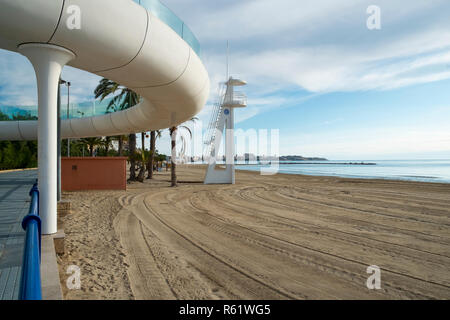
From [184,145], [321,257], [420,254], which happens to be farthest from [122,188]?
[184,145]

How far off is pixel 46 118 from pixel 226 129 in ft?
60.0

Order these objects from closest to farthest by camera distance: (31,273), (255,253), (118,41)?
1. (31,273)
2. (255,253)
3. (118,41)

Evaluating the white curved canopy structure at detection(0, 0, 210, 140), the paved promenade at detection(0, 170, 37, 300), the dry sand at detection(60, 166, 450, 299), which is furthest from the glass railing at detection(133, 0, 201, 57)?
the paved promenade at detection(0, 170, 37, 300)

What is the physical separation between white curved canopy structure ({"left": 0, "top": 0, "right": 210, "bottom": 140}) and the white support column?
288 millimetres

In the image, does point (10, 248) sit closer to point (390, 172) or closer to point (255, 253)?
point (255, 253)

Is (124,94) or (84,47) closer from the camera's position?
(84,47)

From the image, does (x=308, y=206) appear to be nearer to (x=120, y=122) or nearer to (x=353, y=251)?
(x=353, y=251)

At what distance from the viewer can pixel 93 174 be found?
58.6ft

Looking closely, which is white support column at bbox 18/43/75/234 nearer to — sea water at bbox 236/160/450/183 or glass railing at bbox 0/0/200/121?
glass railing at bbox 0/0/200/121

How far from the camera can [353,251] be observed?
20.7 ft

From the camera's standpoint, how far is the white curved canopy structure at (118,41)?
5277mm

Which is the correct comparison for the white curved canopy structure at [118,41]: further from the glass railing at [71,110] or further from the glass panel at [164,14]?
the glass railing at [71,110]

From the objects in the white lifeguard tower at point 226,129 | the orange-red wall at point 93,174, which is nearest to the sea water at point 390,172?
the white lifeguard tower at point 226,129

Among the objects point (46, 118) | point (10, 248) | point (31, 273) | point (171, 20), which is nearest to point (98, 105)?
point (171, 20)
